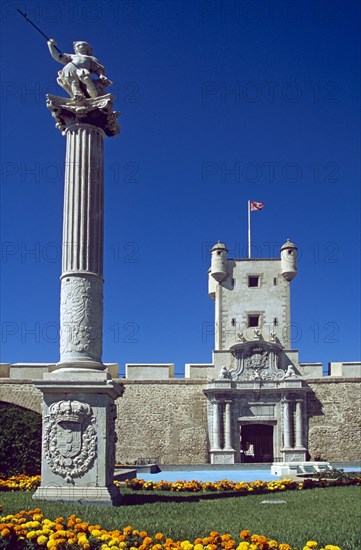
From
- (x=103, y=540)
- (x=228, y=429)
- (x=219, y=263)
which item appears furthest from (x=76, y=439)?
(x=219, y=263)

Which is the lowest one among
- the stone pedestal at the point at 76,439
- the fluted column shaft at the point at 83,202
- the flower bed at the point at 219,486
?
the flower bed at the point at 219,486

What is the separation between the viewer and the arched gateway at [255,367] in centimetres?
2761

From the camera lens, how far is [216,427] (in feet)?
90.4

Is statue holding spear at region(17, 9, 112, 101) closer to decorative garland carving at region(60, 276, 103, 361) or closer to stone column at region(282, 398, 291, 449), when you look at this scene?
decorative garland carving at region(60, 276, 103, 361)

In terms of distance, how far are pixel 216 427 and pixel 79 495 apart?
756 inches

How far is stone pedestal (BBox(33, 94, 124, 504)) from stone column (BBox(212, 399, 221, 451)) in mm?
18284

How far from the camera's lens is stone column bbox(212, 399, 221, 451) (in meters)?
27.6

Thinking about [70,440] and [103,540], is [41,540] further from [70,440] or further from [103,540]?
[70,440]

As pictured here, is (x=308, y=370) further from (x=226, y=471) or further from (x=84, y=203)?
(x=84, y=203)

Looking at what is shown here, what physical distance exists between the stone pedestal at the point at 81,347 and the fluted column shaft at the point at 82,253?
0.01m

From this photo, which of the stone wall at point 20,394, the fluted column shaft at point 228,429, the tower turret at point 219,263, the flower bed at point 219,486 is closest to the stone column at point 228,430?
the fluted column shaft at point 228,429

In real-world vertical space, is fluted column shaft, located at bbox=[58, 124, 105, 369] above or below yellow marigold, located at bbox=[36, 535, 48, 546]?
above

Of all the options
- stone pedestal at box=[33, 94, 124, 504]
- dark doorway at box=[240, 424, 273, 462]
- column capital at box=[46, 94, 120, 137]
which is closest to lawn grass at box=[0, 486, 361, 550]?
stone pedestal at box=[33, 94, 124, 504]

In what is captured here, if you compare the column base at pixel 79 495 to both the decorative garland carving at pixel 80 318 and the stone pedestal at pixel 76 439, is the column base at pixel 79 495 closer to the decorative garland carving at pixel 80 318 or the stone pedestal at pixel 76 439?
the stone pedestal at pixel 76 439
